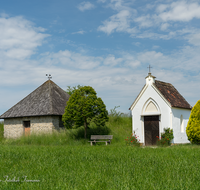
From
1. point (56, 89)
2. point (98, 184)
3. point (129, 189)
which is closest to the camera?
point (129, 189)

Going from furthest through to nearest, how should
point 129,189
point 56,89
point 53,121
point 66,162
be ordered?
1. point 56,89
2. point 53,121
3. point 66,162
4. point 129,189

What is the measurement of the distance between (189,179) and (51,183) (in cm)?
392

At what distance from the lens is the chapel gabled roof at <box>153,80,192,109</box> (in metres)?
19.4

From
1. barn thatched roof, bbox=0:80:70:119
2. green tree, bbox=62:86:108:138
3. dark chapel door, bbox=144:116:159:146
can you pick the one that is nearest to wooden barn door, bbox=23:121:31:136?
barn thatched roof, bbox=0:80:70:119

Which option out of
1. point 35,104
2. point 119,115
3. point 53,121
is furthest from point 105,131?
point 35,104

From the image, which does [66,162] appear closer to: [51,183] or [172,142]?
[51,183]

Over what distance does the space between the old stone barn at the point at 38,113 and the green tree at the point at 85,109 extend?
13.0 feet

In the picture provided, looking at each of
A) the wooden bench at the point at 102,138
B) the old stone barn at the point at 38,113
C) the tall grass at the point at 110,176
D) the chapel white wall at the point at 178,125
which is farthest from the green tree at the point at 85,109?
the tall grass at the point at 110,176

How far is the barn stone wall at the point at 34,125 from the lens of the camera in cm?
2478

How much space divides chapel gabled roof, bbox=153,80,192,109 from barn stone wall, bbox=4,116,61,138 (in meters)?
11.0

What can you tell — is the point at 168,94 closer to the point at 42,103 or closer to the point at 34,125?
the point at 42,103

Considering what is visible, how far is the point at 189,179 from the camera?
7102 mm

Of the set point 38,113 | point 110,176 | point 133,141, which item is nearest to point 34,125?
point 38,113

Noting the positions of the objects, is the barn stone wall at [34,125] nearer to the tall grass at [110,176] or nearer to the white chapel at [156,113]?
the white chapel at [156,113]
